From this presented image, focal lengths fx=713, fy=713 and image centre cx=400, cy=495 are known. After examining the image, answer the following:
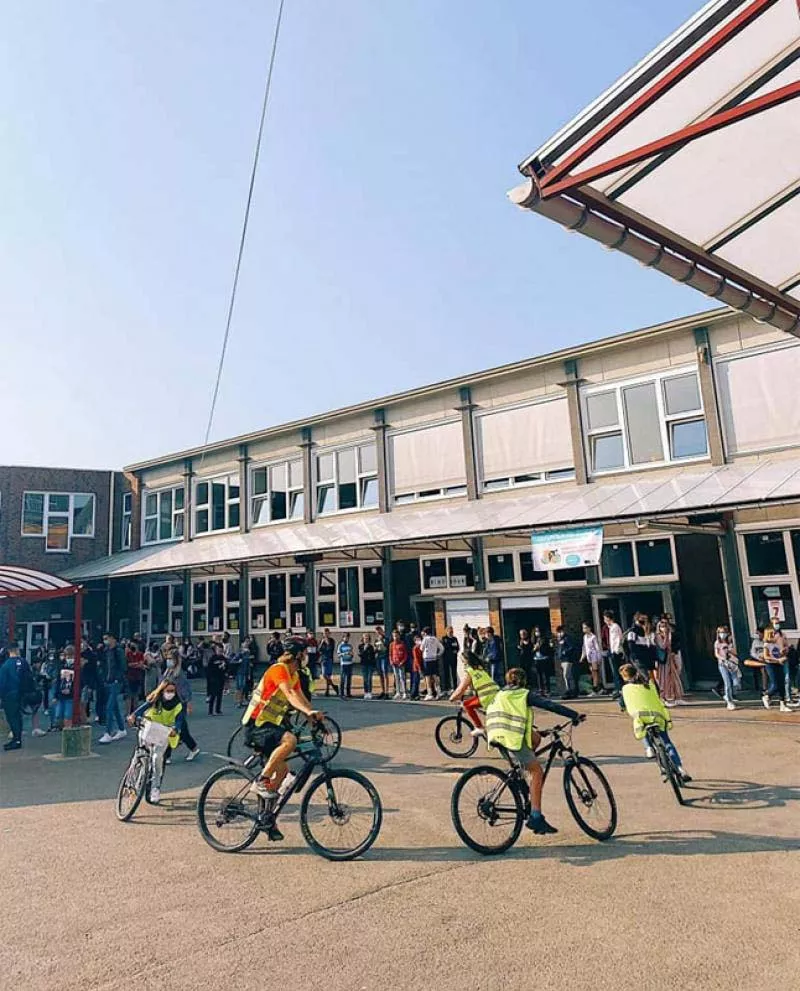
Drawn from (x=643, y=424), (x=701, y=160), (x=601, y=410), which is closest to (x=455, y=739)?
(x=701, y=160)

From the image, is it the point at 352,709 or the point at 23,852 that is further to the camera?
the point at 352,709

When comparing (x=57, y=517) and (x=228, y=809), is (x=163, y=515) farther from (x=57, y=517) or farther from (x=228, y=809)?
(x=228, y=809)

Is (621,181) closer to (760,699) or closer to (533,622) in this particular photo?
(760,699)

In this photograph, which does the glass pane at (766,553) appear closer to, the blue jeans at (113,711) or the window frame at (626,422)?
the window frame at (626,422)

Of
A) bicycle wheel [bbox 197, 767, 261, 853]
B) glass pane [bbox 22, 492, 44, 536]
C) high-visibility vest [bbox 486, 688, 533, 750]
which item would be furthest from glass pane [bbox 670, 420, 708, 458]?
glass pane [bbox 22, 492, 44, 536]

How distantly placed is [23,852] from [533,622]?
561 inches

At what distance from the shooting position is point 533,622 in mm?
19016

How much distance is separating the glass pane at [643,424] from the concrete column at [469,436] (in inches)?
176

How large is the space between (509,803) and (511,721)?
727 mm

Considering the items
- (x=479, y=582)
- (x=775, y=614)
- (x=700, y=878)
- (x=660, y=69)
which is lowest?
(x=700, y=878)

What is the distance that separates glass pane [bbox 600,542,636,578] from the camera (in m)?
17.6

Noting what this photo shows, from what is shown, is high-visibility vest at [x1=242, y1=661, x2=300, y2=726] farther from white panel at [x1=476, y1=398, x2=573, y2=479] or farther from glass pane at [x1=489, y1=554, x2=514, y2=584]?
white panel at [x1=476, y1=398, x2=573, y2=479]

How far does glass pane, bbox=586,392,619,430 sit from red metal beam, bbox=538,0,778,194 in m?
14.2

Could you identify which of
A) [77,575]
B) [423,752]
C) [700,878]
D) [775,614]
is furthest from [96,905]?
[77,575]
